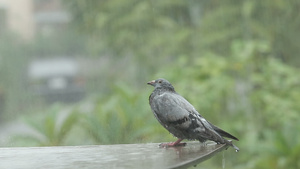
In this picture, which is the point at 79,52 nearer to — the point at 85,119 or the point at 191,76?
the point at 191,76

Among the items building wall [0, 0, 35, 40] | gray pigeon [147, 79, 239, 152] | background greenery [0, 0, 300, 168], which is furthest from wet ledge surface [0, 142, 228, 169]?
building wall [0, 0, 35, 40]

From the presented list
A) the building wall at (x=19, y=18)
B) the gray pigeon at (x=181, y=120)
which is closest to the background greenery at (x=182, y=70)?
the building wall at (x=19, y=18)

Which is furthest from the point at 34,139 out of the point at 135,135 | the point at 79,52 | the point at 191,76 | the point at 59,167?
the point at 79,52

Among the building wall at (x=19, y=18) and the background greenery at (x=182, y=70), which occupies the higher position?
the building wall at (x=19, y=18)

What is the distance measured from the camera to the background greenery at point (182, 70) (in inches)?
173

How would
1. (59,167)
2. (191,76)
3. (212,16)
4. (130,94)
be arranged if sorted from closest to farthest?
(59,167) → (130,94) → (191,76) → (212,16)

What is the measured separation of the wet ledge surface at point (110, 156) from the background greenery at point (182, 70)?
2.24 meters

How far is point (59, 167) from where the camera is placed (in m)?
1.50

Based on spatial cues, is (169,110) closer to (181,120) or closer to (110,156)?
(181,120)

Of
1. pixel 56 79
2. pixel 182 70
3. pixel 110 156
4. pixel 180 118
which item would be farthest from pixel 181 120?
pixel 56 79

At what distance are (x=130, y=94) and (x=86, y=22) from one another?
2.60 meters

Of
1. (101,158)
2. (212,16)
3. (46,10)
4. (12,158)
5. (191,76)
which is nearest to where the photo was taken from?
(101,158)

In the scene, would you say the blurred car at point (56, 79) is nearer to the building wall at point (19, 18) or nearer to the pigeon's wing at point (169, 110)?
the building wall at point (19, 18)

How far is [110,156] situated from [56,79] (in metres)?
6.93
